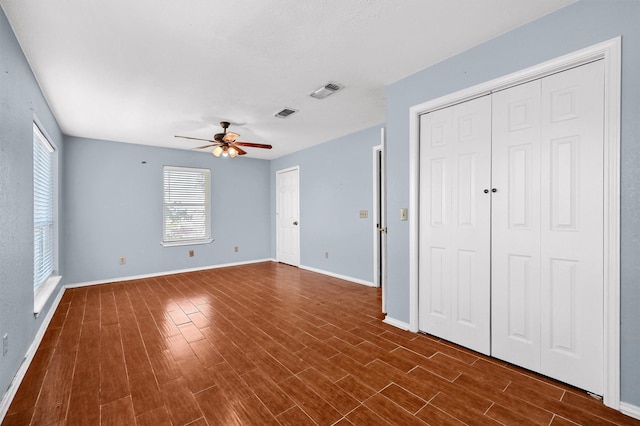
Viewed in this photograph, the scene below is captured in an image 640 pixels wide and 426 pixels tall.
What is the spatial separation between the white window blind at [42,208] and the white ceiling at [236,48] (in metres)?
0.54

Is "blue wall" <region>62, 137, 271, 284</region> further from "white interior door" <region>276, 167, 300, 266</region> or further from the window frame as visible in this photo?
"white interior door" <region>276, 167, 300, 266</region>

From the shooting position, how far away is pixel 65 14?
6.06 feet

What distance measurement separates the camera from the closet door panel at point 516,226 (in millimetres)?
2053

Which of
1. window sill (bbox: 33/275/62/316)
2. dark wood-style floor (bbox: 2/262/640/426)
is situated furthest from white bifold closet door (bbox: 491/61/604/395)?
window sill (bbox: 33/275/62/316)

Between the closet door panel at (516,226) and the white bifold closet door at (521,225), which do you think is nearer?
the white bifold closet door at (521,225)

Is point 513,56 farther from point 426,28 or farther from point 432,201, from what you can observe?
point 432,201

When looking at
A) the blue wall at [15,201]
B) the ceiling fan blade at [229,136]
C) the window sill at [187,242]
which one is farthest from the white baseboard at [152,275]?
the ceiling fan blade at [229,136]

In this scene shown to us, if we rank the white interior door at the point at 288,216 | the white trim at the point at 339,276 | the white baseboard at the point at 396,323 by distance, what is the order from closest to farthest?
the white baseboard at the point at 396,323
the white trim at the point at 339,276
the white interior door at the point at 288,216

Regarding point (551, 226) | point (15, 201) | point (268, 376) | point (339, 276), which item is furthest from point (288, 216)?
point (551, 226)

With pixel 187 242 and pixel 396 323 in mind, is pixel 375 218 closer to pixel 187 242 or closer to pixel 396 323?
pixel 396 323

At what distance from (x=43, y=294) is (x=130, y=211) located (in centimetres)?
235

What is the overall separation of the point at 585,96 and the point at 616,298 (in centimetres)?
126

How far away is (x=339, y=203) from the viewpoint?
517 cm

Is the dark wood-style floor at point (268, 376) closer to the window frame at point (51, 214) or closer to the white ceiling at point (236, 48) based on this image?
the window frame at point (51, 214)
